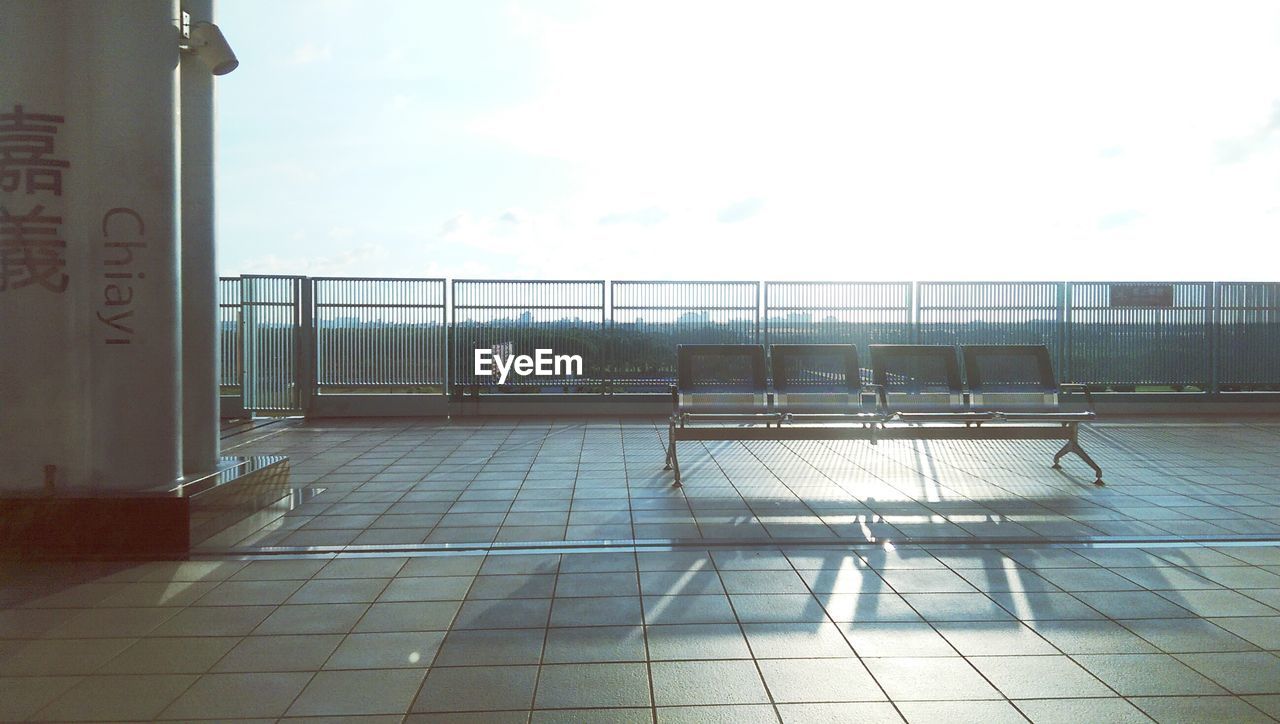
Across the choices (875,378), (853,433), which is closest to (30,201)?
(853,433)

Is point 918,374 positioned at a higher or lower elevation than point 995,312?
lower

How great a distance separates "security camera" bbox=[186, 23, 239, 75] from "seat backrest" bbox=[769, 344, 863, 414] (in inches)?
206

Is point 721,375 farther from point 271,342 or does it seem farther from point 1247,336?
point 1247,336

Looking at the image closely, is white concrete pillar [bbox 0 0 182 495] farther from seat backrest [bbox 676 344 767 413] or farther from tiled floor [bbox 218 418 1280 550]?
seat backrest [bbox 676 344 767 413]

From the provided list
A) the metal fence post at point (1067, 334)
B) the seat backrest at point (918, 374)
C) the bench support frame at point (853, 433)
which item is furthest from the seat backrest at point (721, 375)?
the metal fence post at point (1067, 334)

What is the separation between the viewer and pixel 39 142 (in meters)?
4.98

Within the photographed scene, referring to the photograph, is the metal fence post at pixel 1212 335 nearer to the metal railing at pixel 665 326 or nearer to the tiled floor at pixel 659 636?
the metal railing at pixel 665 326

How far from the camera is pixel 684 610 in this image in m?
3.92

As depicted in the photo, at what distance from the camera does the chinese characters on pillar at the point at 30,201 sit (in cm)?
496

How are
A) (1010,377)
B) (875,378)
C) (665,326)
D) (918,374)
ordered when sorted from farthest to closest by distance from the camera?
1. (665,326)
2. (1010,377)
3. (918,374)
4. (875,378)

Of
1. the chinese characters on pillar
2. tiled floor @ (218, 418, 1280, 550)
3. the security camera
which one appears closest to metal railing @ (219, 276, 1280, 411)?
tiled floor @ (218, 418, 1280, 550)

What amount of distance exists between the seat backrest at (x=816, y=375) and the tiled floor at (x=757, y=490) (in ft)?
2.34

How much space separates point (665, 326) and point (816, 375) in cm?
577

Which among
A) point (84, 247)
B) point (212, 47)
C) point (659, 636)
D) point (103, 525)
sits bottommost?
point (659, 636)
